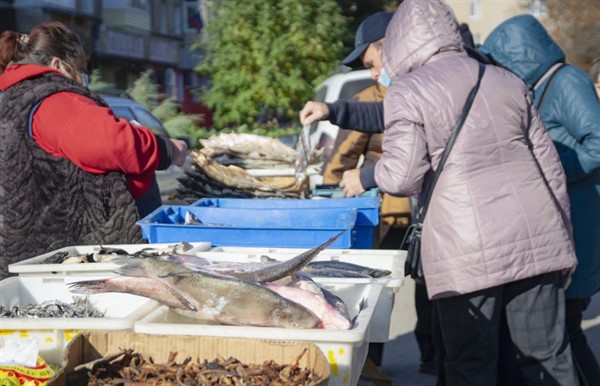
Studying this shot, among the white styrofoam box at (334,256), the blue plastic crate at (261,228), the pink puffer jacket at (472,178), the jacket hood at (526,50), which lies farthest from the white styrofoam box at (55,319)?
the jacket hood at (526,50)

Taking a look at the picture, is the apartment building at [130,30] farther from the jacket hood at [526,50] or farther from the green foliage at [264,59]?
the jacket hood at [526,50]

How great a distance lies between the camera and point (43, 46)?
3.89m

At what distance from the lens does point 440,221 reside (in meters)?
3.55

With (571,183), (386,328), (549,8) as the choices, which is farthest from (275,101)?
(386,328)

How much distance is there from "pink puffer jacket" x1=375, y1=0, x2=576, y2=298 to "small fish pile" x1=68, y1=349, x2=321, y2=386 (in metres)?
1.43

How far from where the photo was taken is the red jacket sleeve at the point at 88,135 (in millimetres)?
3564

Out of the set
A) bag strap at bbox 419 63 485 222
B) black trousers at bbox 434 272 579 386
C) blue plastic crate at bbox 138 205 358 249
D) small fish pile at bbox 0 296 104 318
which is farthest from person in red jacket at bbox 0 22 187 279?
black trousers at bbox 434 272 579 386

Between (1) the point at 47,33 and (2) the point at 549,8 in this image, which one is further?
(2) the point at 549,8

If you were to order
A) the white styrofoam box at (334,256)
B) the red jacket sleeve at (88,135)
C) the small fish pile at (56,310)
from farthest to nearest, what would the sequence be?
1. the red jacket sleeve at (88,135)
2. the white styrofoam box at (334,256)
3. the small fish pile at (56,310)

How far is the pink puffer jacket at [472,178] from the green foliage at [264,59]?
12225 mm

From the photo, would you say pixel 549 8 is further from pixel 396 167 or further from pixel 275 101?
pixel 396 167

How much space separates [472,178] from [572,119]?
94 cm

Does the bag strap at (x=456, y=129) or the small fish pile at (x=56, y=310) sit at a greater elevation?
the bag strap at (x=456, y=129)

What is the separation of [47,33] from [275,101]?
11845 millimetres
